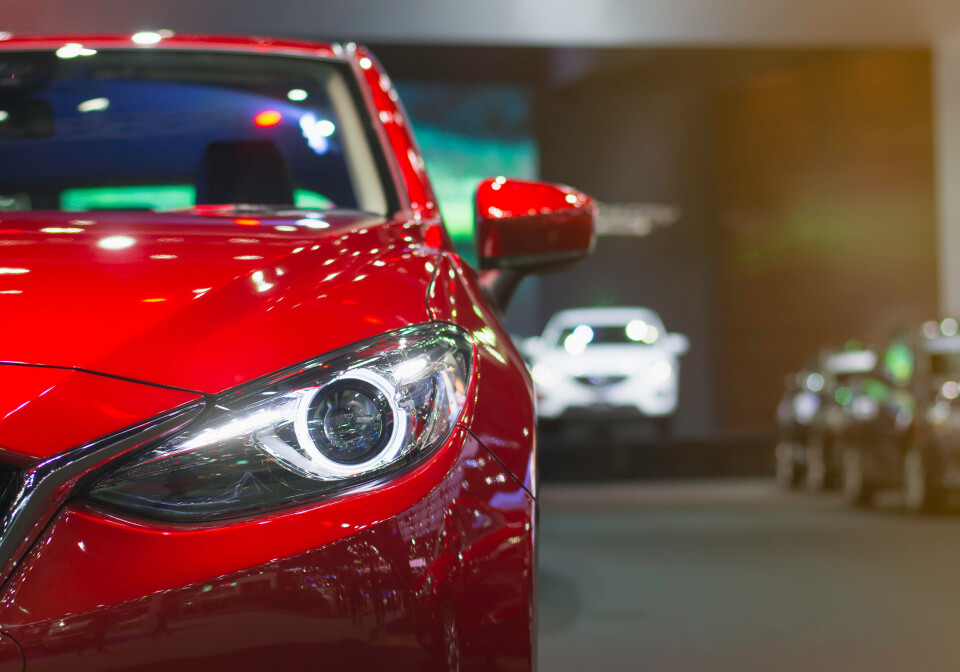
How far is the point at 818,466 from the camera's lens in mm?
10414

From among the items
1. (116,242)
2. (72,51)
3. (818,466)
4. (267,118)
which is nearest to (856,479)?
(818,466)

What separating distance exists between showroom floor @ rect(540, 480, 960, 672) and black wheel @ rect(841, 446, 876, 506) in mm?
214

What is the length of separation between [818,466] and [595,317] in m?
5.37

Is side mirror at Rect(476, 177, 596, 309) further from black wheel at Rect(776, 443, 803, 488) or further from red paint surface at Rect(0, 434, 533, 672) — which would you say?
black wheel at Rect(776, 443, 803, 488)

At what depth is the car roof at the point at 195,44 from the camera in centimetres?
251

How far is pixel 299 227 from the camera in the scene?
162 cm

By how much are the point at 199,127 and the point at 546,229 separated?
3.27ft

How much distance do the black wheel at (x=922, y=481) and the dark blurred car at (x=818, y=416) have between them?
1.17 meters

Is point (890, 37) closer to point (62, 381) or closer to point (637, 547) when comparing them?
point (637, 547)

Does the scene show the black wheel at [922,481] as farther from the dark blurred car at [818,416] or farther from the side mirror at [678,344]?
the side mirror at [678,344]

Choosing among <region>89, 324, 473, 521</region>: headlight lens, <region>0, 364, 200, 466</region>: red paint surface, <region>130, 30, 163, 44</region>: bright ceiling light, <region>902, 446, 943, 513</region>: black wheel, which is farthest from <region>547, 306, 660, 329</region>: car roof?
<region>0, 364, 200, 466</region>: red paint surface

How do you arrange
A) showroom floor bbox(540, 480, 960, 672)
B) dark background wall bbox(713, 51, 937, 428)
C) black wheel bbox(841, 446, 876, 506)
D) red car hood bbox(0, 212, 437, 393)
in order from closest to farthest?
red car hood bbox(0, 212, 437, 393) → showroom floor bbox(540, 480, 960, 672) → black wheel bbox(841, 446, 876, 506) → dark background wall bbox(713, 51, 937, 428)

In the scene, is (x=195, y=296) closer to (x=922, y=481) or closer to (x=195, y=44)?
(x=195, y=44)

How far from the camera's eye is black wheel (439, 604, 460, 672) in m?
1.20
